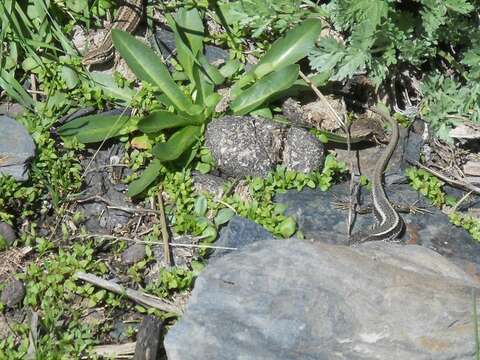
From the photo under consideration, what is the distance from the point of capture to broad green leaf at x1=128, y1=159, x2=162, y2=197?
17.5 ft

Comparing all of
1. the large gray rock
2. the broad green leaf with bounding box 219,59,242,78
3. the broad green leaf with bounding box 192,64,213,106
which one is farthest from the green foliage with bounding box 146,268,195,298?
the broad green leaf with bounding box 219,59,242,78

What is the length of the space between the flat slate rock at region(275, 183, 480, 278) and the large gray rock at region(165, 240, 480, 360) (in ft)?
3.00

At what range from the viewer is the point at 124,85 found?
5863mm

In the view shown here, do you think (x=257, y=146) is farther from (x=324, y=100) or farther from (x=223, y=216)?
(x=324, y=100)

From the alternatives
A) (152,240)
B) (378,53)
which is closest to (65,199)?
(152,240)

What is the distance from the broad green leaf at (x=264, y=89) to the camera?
18.4 ft

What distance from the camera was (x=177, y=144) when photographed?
17.6 feet

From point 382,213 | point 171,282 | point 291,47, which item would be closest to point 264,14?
point 291,47

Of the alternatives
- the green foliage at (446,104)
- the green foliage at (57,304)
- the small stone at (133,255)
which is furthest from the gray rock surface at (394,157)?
the green foliage at (57,304)

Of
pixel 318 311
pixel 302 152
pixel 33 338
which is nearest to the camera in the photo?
pixel 318 311

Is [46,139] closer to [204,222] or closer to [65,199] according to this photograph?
[65,199]

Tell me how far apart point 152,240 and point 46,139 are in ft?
3.38

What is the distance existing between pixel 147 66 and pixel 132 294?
171cm

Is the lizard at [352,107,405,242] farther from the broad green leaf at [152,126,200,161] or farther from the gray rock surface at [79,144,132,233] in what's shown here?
the gray rock surface at [79,144,132,233]
